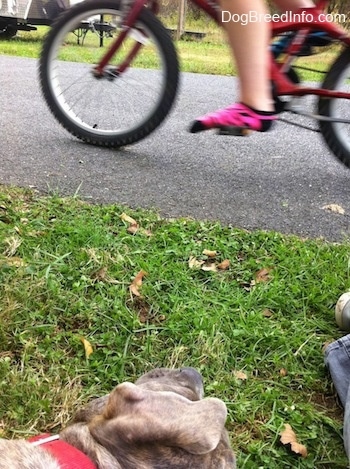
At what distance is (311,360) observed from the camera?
2.04m

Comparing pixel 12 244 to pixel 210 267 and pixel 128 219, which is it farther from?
pixel 210 267

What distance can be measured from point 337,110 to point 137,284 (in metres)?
1.61

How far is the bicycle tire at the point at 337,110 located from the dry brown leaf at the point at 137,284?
147cm

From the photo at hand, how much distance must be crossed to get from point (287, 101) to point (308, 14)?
0.45 meters

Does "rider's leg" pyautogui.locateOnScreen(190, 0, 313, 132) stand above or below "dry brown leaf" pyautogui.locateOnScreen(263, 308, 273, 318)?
above

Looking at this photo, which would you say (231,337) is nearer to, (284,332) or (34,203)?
(284,332)

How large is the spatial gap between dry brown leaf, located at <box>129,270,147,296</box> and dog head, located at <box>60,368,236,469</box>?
94cm

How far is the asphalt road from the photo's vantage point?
2883 millimetres

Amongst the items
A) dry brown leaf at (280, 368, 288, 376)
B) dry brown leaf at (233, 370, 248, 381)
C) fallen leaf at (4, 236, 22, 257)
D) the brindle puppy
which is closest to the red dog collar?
the brindle puppy

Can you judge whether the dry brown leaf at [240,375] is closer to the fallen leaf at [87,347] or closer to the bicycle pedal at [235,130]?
the fallen leaf at [87,347]

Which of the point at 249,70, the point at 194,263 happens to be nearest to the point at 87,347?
the point at 194,263

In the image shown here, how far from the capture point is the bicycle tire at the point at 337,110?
3.06 metres

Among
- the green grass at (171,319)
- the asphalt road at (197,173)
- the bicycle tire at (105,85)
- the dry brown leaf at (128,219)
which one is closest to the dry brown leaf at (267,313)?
the green grass at (171,319)

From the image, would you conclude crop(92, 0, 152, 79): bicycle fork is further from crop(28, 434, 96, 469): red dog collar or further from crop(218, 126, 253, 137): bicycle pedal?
crop(28, 434, 96, 469): red dog collar
